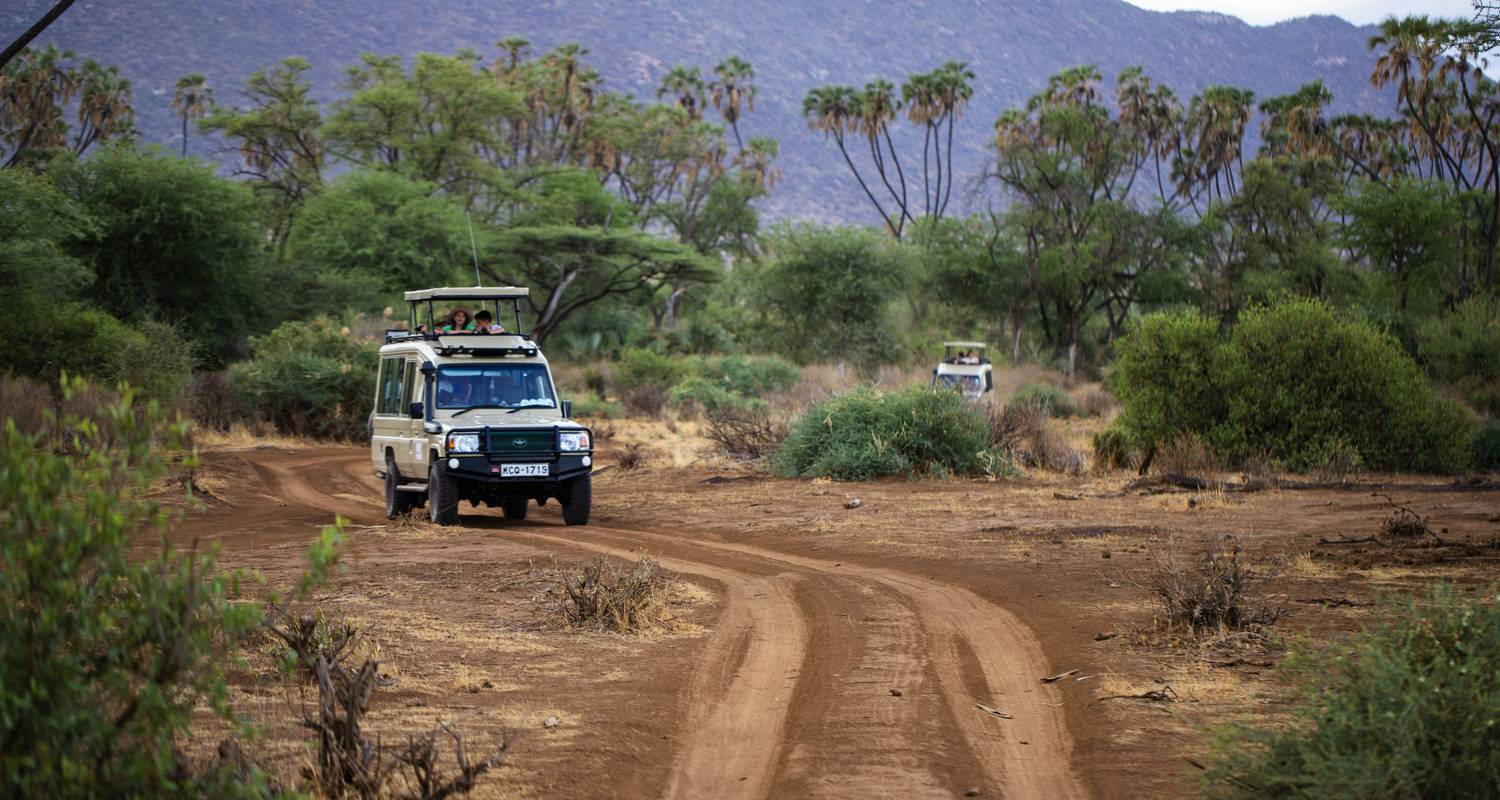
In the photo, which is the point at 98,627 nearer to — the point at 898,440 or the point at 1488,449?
the point at 898,440

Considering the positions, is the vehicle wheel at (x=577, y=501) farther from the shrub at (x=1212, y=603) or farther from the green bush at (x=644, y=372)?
the green bush at (x=644, y=372)

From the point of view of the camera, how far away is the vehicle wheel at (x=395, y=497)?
54.1ft

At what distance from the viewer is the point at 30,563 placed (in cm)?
368

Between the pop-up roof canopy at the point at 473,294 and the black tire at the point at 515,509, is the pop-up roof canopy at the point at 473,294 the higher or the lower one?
the higher one

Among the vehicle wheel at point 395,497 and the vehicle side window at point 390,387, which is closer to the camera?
the vehicle wheel at point 395,497

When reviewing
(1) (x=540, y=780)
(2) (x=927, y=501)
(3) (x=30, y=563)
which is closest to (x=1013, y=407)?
(2) (x=927, y=501)

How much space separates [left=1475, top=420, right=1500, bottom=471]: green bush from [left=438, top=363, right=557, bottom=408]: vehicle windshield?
51.3 feet

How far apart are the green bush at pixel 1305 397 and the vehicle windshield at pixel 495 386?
11.1 meters

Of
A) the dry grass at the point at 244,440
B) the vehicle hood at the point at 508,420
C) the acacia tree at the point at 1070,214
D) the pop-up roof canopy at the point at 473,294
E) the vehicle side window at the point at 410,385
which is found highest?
the acacia tree at the point at 1070,214

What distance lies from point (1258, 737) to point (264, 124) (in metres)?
57.0

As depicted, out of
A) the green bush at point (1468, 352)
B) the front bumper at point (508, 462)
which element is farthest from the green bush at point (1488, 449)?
the front bumper at point (508, 462)

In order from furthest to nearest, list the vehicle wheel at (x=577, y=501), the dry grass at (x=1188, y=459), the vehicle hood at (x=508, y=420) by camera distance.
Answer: the dry grass at (x=1188, y=459)
the vehicle wheel at (x=577, y=501)
the vehicle hood at (x=508, y=420)

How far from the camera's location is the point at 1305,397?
21188 millimetres

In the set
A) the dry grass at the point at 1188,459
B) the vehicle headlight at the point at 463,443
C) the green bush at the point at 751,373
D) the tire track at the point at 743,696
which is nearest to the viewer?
the tire track at the point at 743,696
